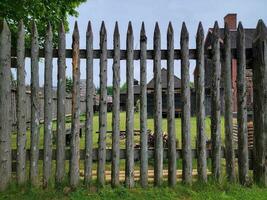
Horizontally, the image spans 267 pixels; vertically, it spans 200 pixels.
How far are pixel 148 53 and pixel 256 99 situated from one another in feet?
5.87

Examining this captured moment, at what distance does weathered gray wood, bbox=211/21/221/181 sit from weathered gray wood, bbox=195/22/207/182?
0.16 metres

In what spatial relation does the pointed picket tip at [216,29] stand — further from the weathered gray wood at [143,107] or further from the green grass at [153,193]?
the green grass at [153,193]

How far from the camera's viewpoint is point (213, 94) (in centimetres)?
538

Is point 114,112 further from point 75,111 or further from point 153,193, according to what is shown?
point 153,193

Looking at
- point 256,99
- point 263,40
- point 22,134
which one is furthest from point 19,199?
point 263,40

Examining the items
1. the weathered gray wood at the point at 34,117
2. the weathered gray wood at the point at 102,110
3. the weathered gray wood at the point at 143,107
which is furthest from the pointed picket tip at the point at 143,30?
the weathered gray wood at the point at 34,117

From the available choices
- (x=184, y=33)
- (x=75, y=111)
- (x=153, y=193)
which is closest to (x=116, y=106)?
(x=75, y=111)

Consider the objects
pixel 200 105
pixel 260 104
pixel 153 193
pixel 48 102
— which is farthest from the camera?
pixel 260 104

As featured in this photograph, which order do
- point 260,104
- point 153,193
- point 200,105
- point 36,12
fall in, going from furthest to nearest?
point 36,12 < point 260,104 < point 200,105 < point 153,193

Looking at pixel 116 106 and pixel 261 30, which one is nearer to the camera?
pixel 116 106

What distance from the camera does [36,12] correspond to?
34.9ft

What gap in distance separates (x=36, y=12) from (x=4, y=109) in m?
6.05

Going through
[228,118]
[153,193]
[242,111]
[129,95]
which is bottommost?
[153,193]

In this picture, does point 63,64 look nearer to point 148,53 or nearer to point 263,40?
point 148,53
